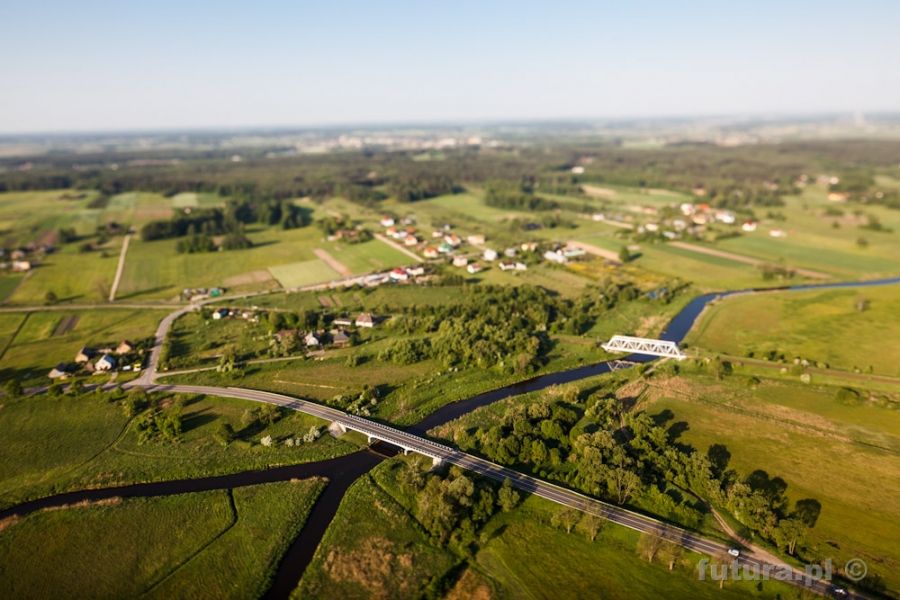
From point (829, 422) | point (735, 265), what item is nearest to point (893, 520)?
point (829, 422)

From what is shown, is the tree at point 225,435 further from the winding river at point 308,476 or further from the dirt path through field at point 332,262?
the dirt path through field at point 332,262

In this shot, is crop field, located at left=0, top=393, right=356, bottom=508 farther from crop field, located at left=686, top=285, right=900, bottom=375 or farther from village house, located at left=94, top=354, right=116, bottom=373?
crop field, located at left=686, top=285, right=900, bottom=375

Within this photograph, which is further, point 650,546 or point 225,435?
point 225,435

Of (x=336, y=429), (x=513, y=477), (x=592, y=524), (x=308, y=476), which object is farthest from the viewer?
(x=336, y=429)

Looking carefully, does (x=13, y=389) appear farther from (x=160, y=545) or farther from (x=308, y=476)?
(x=308, y=476)

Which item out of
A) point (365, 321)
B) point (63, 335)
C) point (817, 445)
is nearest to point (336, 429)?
point (365, 321)

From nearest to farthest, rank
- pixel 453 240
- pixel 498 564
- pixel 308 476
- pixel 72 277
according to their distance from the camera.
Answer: pixel 498 564
pixel 308 476
pixel 72 277
pixel 453 240

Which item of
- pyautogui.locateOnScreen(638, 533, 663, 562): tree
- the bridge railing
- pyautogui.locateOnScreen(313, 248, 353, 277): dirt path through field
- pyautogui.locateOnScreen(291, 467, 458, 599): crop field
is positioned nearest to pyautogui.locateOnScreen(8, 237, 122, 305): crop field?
pyautogui.locateOnScreen(313, 248, 353, 277): dirt path through field
